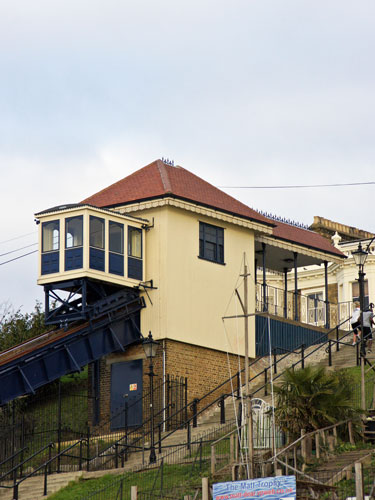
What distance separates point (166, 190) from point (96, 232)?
294 cm

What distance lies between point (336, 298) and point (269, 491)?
42.0 m

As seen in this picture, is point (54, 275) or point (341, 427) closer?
point (341, 427)

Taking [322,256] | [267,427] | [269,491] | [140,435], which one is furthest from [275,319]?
[269,491]

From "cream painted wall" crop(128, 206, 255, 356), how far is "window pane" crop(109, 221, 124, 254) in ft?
4.08

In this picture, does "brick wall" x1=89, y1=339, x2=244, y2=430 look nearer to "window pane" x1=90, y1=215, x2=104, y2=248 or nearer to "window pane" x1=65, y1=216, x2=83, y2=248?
"window pane" x1=90, y1=215, x2=104, y2=248

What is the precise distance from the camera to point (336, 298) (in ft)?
220

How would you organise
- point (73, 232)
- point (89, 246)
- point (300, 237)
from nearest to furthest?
point (89, 246) → point (73, 232) → point (300, 237)

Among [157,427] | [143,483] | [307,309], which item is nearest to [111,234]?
[157,427]

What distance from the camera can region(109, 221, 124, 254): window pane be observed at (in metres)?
40.4

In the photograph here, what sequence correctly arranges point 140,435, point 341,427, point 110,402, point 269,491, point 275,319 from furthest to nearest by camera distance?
point 275,319 → point 110,402 → point 140,435 → point 341,427 → point 269,491

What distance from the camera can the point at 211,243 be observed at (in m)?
42.8

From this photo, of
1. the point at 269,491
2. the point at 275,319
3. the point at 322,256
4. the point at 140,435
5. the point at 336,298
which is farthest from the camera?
the point at 336,298

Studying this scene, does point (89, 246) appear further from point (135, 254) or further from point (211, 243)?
point (211, 243)

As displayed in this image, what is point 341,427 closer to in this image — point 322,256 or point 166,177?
point 166,177
